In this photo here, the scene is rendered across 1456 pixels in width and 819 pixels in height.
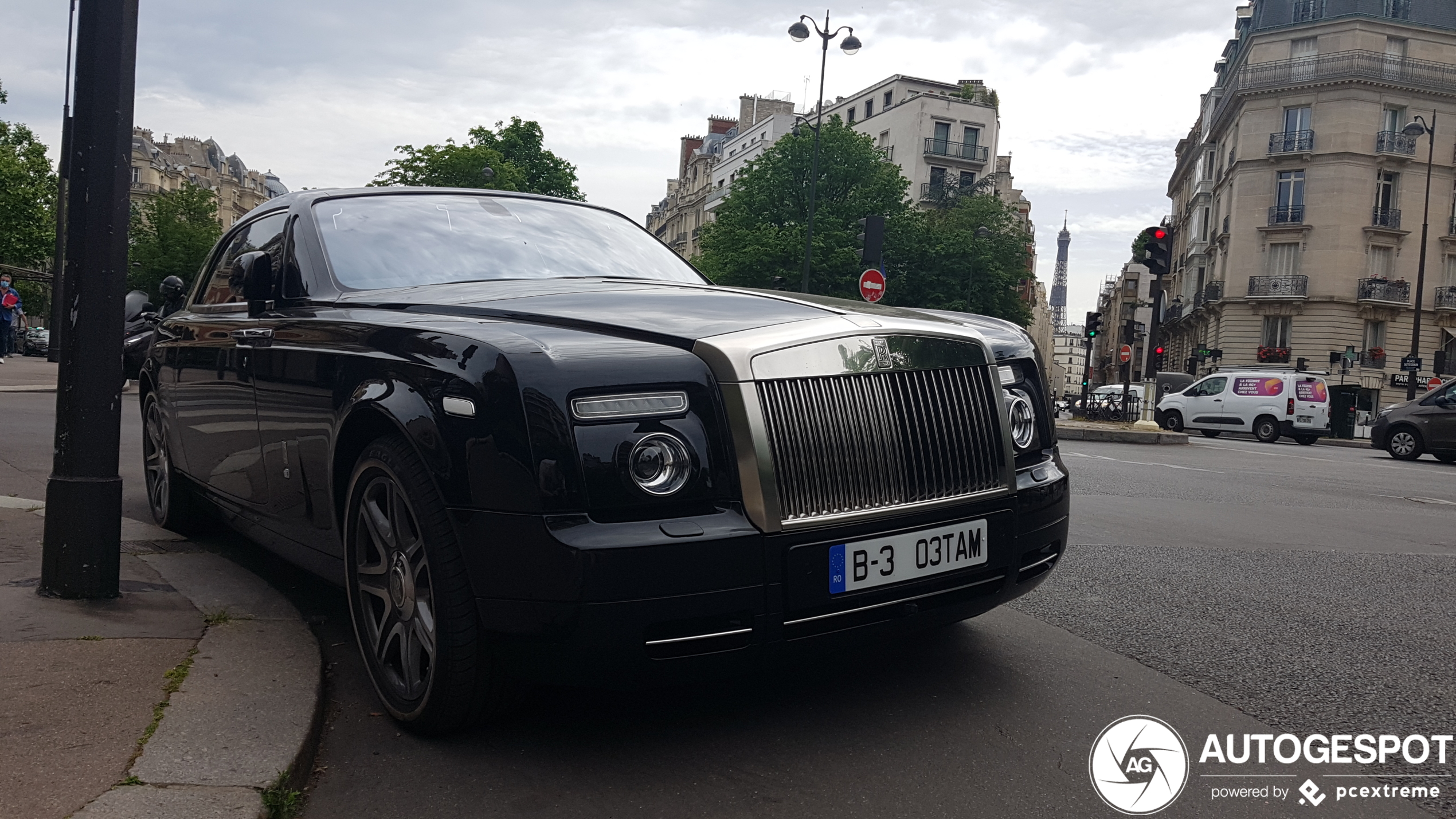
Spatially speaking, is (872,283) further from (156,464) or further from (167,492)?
(167,492)

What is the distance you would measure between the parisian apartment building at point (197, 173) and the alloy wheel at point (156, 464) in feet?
341

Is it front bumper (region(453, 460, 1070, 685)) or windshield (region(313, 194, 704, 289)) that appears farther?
windshield (region(313, 194, 704, 289))

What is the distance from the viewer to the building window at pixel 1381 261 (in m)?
49.6

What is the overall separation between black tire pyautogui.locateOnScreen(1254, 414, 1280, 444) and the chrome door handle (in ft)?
93.7

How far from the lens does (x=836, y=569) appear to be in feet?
9.18

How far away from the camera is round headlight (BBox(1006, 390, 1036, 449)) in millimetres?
3453

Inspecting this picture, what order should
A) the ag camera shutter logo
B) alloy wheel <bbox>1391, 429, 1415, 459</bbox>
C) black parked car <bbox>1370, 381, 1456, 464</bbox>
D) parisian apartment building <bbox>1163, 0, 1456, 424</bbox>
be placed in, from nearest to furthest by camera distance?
1. the ag camera shutter logo
2. black parked car <bbox>1370, 381, 1456, 464</bbox>
3. alloy wheel <bbox>1391, 429, 1415, 459</bbox>
4. parisian apartment building <bbox>1163, 0, 1456, 424</bbox>

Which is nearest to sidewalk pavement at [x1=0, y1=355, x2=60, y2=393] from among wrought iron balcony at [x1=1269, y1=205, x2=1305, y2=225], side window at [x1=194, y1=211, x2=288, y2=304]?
side window at [x1=194, y1=211, x2=288, y2=304]

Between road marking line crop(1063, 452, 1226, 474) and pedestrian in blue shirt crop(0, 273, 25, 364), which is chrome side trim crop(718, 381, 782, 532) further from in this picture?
pedestrian in blue shirt crop(0, 273, 25, 364)

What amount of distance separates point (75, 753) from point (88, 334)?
184 cm

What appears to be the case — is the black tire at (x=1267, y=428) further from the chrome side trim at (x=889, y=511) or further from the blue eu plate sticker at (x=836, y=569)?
the blue eu plate sticker at (x=836, y=569)

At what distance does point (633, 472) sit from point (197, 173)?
132 meters

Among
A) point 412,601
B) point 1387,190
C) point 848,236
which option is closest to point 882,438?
point 412,601

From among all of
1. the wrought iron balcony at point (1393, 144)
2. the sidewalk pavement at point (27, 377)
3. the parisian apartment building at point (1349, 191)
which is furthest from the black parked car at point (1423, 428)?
the wrought iron balcony at point (1393, 144)
